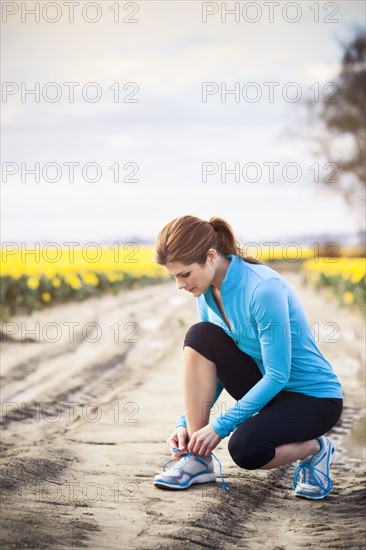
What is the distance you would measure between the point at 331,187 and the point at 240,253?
66.5 ft

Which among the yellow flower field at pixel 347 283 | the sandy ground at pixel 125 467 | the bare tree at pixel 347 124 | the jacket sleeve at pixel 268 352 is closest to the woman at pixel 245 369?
the jacket sleeve at pixel 268 352

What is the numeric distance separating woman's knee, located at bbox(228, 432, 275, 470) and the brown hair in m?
0.70

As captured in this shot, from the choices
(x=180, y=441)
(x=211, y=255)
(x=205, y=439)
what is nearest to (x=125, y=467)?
(x=180, y=441)

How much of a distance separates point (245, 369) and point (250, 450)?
13.6 inches

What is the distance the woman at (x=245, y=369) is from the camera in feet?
9.48

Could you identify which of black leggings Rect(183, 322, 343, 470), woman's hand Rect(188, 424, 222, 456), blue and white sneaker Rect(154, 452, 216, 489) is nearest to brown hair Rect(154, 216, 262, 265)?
black leggings Rect(183, 322, 343, 470)

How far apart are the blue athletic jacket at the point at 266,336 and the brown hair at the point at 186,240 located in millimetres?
147

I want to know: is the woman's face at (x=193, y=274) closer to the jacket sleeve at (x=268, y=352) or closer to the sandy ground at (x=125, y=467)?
the jacket sleeve at (x=268, y=352)

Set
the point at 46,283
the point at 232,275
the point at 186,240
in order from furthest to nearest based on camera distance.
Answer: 1. the point at 46,283
2. the point at 232,275
3. the point at 186,240

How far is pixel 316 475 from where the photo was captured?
10.1ft

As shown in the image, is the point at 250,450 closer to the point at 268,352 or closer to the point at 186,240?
the point at 268,352

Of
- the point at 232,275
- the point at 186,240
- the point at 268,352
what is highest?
the point at 186,240

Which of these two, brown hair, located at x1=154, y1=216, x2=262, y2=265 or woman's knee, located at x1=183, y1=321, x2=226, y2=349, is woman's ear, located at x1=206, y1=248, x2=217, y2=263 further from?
woman's knee, located at x1=183, y1=321, x2=226, y2=349

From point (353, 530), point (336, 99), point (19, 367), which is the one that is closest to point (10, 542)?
point (353, 530)
